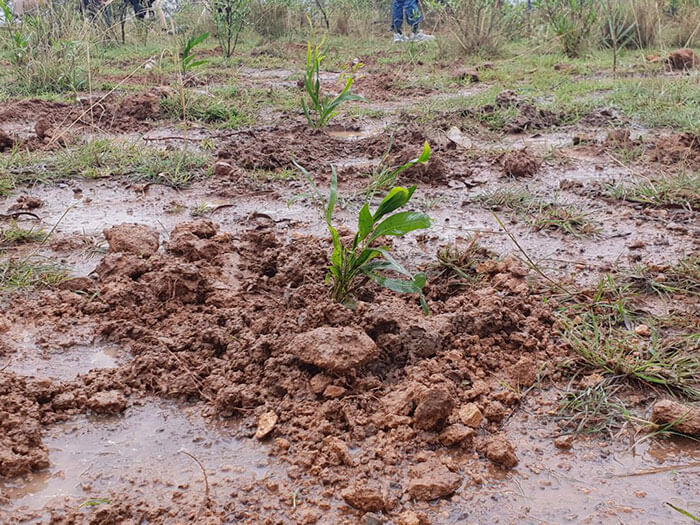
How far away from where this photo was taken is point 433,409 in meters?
1.62

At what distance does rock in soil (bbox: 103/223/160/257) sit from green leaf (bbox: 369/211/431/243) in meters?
1.11

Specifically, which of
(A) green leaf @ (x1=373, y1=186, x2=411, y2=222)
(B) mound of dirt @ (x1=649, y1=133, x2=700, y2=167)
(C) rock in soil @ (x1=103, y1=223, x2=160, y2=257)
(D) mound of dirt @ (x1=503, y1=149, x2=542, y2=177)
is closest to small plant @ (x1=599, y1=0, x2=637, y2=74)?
(B) mound of dirt @ (x1=649, y1=133, x2=700, y2=167)

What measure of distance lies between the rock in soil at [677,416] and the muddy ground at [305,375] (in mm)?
41

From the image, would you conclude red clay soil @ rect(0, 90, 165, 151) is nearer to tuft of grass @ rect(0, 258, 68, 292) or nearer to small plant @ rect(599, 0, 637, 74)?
tuft of grass @ rect(0, 258, 68, 292)

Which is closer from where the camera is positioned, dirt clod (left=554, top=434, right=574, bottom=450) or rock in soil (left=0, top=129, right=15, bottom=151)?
dirt clod (left=554, top=434, right=574, bottom=450)

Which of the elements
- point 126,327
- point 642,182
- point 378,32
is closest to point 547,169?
point 642,182

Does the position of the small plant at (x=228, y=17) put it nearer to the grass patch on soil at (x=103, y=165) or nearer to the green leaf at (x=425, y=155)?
the grass patch on soil at (x=103, y=165)

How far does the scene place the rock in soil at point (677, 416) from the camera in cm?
158

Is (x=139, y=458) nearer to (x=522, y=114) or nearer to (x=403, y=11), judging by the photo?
(x=522, y=114)

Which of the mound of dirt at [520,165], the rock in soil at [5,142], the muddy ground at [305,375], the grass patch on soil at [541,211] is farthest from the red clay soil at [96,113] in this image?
the grass patch on soil at [541,211]

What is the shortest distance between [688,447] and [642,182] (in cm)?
213

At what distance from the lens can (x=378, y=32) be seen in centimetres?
1227

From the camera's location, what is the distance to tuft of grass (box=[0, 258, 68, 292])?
7.92ft

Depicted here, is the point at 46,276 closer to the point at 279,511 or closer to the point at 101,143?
the point at 279,511
